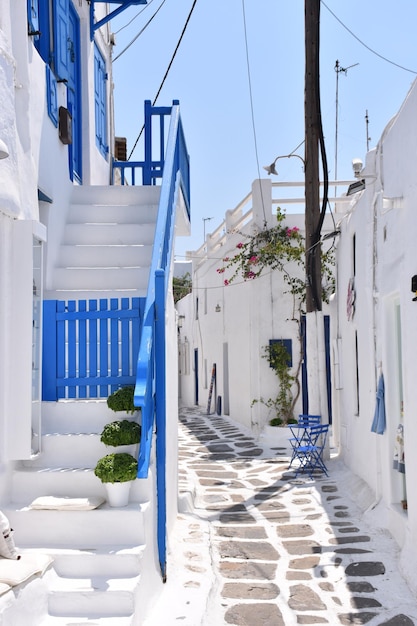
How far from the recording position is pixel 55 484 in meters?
5.02

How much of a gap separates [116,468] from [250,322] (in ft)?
33.9

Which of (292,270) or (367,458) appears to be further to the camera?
(292,270)

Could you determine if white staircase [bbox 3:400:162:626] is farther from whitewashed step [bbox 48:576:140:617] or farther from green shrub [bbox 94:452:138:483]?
green shrub [bbox 94:452:138:483]

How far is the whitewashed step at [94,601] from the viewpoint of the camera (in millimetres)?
4117

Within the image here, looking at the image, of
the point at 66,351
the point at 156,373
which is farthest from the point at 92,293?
the point at 156,373

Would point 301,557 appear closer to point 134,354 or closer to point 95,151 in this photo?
point 134,354

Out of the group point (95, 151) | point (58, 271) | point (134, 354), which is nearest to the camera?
point (134, 354)

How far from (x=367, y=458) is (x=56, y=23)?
6671mm

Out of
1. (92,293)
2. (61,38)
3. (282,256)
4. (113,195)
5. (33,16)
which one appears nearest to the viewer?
(33,16)

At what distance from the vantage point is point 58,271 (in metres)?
7.33

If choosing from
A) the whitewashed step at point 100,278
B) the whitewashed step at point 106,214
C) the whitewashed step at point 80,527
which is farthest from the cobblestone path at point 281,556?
the whitewashed step at point 106,214

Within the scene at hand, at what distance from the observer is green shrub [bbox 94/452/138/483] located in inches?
184

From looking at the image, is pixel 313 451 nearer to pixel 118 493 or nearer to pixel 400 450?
pixel 400 450

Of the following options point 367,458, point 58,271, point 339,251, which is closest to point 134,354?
point 58,271
